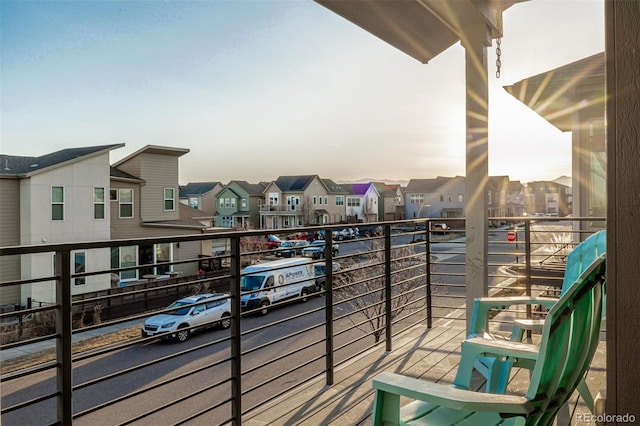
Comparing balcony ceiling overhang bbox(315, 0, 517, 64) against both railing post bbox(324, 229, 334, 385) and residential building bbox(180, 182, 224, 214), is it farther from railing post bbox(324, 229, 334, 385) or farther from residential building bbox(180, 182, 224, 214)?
residential building bbox(180, 182, 224, 214)

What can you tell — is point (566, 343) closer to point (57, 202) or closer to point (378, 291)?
point (378, 291)

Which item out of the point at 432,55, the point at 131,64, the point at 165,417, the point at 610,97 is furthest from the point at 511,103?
the point at 131,64

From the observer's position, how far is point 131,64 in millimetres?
14828

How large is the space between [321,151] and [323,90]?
63.6 feet

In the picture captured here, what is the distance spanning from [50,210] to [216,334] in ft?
21.9

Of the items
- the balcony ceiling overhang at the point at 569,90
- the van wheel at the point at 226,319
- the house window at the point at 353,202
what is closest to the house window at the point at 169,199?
the van wheel at the point at 226,319

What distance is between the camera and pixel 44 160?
14.9 meters

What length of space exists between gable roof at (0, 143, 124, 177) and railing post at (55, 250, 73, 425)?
47.1 ft

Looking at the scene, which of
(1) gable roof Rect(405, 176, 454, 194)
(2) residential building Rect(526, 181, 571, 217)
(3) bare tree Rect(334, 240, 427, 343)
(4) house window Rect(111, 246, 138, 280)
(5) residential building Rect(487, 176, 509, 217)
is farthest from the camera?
(2) residential building Rect(526, 181, 571, 217)

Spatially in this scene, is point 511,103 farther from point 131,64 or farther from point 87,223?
point 87,223

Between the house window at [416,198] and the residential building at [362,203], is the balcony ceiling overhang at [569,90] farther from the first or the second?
the house window at [416,198]

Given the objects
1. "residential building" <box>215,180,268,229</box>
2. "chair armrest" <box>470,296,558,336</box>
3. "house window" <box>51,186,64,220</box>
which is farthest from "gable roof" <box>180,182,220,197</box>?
"chair armrest" <box>470,296,558,336</box>

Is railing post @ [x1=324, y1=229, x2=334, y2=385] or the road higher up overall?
railing post @ [x1=324, y1=229, x2=334, y2=385]

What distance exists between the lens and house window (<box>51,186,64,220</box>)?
14344 millimetres
